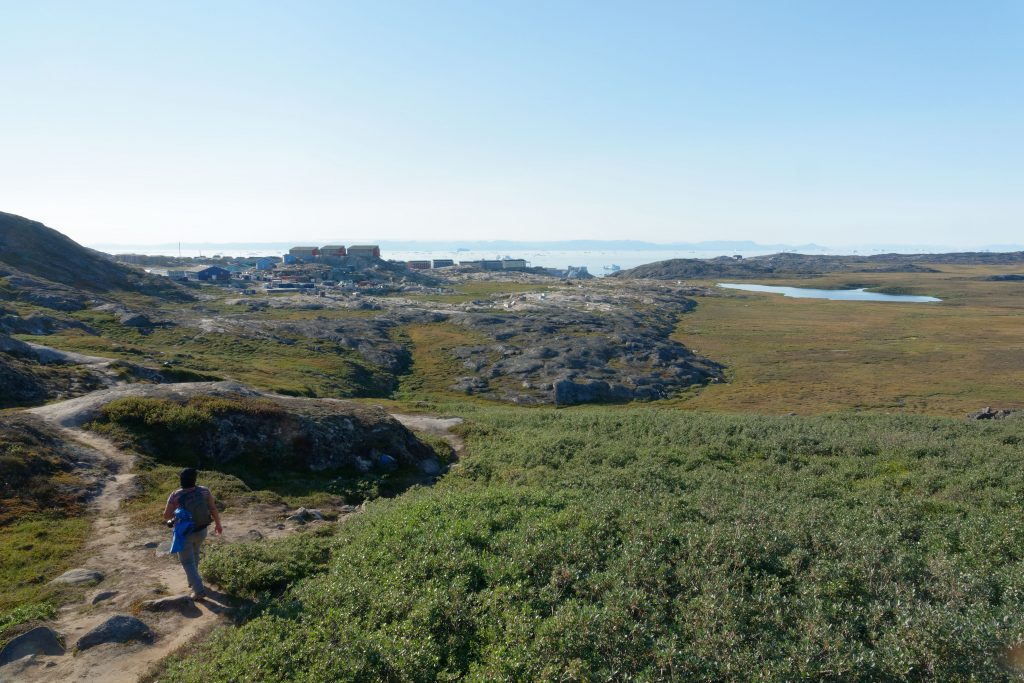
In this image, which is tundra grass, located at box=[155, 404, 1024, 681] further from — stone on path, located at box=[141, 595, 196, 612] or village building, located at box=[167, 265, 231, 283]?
village building, located at box=[167, 265, 231, 283]

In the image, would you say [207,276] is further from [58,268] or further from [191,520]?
[191,520]

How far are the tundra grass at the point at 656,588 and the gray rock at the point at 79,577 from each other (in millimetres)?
3408

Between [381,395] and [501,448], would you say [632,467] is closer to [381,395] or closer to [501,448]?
[501,448]

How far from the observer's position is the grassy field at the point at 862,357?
72688mm

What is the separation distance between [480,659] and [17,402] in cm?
3288

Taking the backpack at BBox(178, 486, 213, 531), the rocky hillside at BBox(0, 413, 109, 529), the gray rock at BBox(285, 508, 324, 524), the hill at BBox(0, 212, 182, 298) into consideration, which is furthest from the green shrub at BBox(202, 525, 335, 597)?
the hill at BBox(0, 212, 182, 298)

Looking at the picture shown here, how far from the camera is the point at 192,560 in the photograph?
44.1 ft

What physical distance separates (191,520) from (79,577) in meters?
3.83

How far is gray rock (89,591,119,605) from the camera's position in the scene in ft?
43.7

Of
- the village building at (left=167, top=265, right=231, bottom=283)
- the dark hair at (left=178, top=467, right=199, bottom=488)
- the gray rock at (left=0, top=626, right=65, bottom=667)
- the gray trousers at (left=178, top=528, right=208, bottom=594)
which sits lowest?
the gray rock at (left=0, top=626, right=65, bottom=667)

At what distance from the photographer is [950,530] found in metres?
16.1

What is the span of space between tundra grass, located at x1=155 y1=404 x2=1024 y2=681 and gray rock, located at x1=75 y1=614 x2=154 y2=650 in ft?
6.39

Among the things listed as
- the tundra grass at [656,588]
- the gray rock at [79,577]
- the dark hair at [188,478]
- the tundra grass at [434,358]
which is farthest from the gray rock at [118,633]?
the tundra grass at [434,358]

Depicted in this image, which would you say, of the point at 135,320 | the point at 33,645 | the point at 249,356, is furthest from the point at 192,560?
the point at 135,320
